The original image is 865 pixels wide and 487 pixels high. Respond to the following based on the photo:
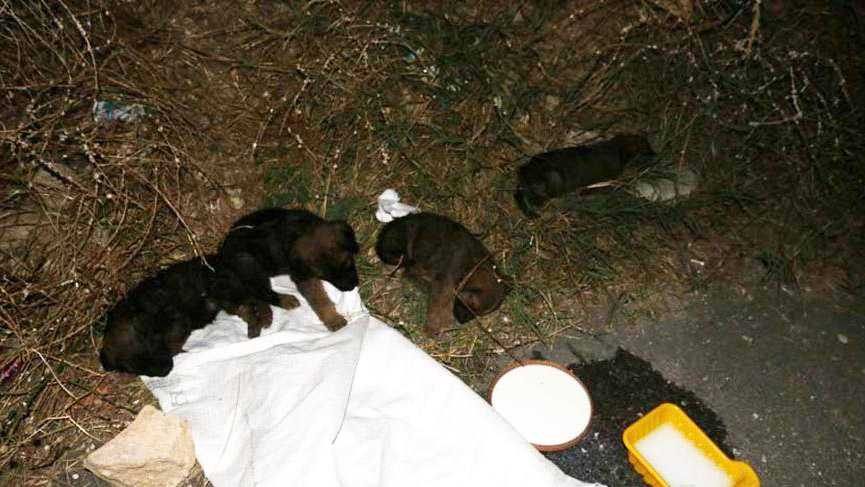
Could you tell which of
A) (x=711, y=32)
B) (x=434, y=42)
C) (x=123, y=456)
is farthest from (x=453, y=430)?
(x=711, y=32)

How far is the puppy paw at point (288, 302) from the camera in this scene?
3.85 metres

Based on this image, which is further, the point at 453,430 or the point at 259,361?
the point at 259,361

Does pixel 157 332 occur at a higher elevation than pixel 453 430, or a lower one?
higher

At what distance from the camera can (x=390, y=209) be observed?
429 centimetres

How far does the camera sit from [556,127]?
16.1 ft

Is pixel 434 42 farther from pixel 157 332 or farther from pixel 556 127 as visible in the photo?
pixel 157 332

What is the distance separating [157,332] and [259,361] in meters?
0.60

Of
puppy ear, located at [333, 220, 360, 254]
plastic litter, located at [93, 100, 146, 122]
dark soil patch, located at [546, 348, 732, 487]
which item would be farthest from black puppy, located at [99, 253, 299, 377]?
dark soil patch, located at [546, 348, 732, 487]

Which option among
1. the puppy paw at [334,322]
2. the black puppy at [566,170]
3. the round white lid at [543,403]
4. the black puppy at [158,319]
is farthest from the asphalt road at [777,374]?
the black puppy at [158,319]

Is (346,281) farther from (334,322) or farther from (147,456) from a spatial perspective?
(147,456)

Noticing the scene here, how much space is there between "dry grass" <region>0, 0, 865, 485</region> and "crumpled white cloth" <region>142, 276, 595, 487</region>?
43cm

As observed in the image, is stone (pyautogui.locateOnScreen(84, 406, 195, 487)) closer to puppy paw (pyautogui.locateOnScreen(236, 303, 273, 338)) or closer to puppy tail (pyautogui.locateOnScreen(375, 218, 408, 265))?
puppy paw (pyautogui.locateOnScreen(236, 303, 273, 338))

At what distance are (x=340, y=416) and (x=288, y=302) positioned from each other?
1040 millimetres

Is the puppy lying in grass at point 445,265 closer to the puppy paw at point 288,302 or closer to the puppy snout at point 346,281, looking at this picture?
the puppy snout at point 346,281
